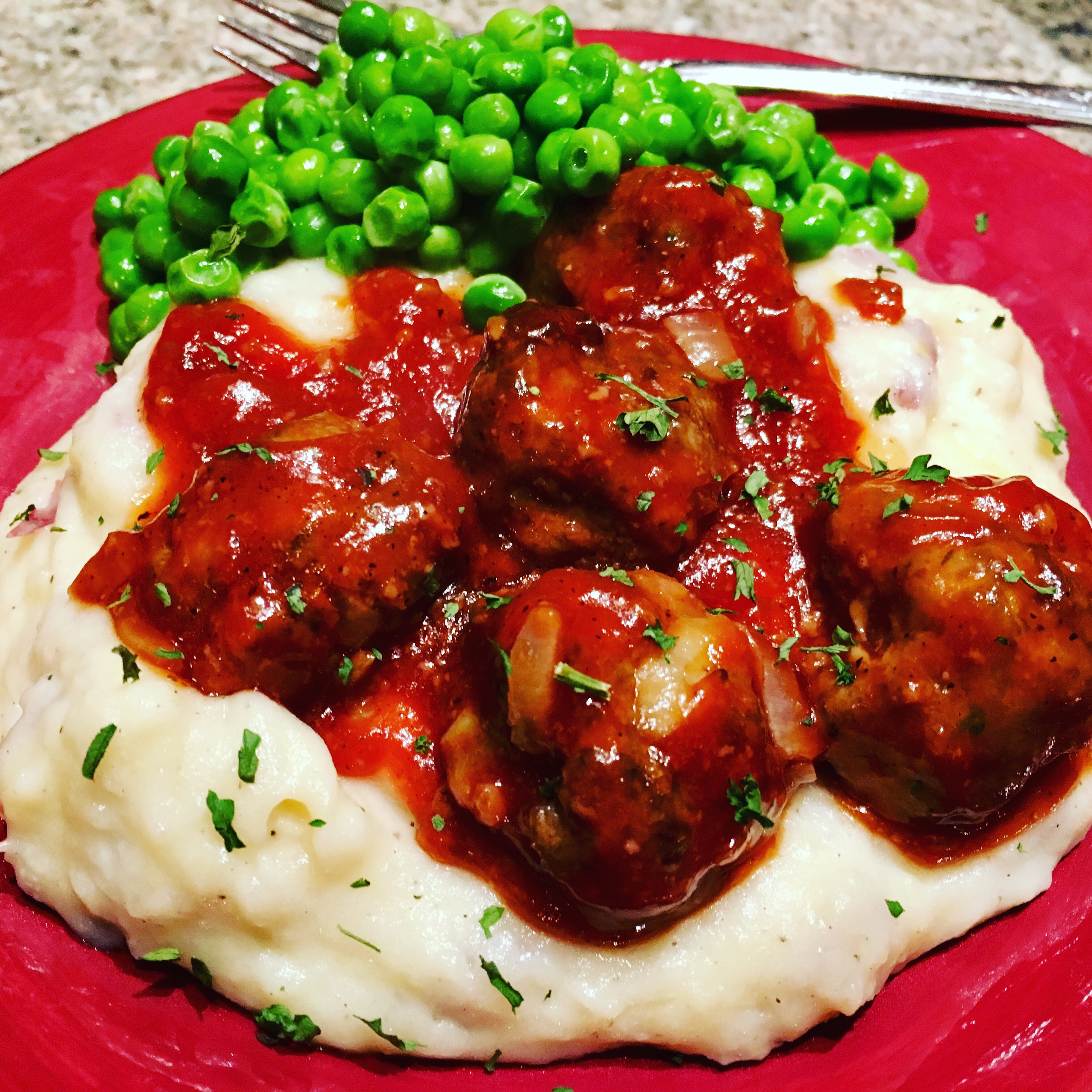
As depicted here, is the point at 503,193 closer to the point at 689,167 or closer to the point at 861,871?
the point at 689,167

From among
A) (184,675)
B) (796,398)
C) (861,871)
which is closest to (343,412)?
(184,675)

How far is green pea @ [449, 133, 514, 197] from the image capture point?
14.4 feet

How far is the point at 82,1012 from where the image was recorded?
3342mm

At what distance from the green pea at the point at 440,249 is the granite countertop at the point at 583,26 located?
3.52 metres

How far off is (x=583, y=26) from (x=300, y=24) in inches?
112

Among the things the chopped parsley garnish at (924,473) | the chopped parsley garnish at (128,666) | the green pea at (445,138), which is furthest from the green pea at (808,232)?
the chopped parsley garnish at (128,666)

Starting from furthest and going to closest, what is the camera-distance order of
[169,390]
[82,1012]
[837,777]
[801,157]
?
1. [801,157]
2. [169,390]
3. [837,777]
4. [82,1012]

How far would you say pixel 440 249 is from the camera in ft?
15.0

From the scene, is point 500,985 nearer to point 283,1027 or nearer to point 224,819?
point 283,1027

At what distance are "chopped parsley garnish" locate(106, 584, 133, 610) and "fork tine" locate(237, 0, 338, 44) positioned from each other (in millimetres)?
3709

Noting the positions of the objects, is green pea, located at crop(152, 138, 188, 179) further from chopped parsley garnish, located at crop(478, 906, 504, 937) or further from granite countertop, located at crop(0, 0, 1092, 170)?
chopped parsley garnish, located at crop(478, 906, 504, 937)

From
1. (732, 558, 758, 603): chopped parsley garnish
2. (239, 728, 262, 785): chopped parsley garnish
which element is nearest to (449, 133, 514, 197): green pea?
(732, 558, 758, 603): chopped parsley garnish

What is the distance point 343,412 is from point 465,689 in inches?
53.0

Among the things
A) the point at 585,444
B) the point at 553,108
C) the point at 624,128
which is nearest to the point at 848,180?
the point at 624,128
